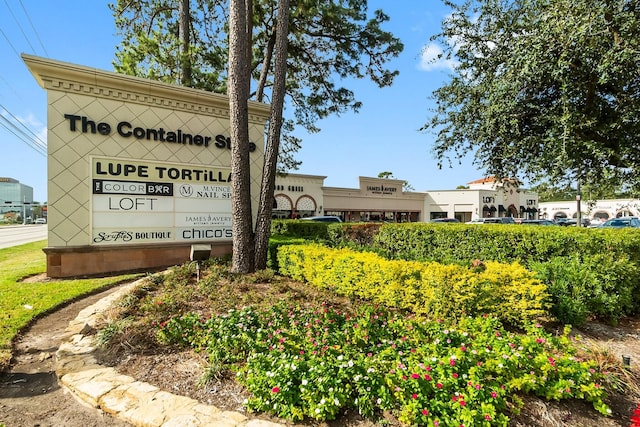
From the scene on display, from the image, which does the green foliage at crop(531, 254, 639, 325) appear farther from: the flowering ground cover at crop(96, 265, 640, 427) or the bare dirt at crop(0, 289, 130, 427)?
the bare dirt at crop(0, 289, 130, 427)

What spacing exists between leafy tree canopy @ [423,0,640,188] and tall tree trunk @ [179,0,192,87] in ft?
27.9

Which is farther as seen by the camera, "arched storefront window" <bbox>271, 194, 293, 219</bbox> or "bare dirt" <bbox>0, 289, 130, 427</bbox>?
"arched storefront window" <bbox>271, 194, 293, 219</bbox>

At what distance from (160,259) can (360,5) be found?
11.2 meters

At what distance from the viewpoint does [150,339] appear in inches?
152

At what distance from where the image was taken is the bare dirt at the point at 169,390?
8.17ft

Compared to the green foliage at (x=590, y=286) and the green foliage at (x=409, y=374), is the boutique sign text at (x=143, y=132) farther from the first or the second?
the green foliage at (x=590, y=286)

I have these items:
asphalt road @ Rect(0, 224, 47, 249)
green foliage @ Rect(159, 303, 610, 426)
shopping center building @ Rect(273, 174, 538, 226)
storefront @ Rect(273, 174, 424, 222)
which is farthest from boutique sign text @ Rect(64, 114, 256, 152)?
shopping center building @ Rect(273, 174, 538, 226)

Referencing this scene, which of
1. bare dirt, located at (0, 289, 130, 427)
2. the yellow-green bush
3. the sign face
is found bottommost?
bare dirt, located at (0, 289, 130, 427)

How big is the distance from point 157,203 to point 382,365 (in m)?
8.36

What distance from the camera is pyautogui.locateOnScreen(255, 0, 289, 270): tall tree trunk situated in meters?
7.42

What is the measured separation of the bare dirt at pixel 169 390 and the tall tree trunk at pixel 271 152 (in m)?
3.92

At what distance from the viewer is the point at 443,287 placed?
4238 millimetres

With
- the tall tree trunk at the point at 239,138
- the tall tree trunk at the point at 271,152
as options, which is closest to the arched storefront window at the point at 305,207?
the tall tree trunk at the point at 271,152

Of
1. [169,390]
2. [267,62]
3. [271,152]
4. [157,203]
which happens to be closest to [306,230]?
[271,152]
